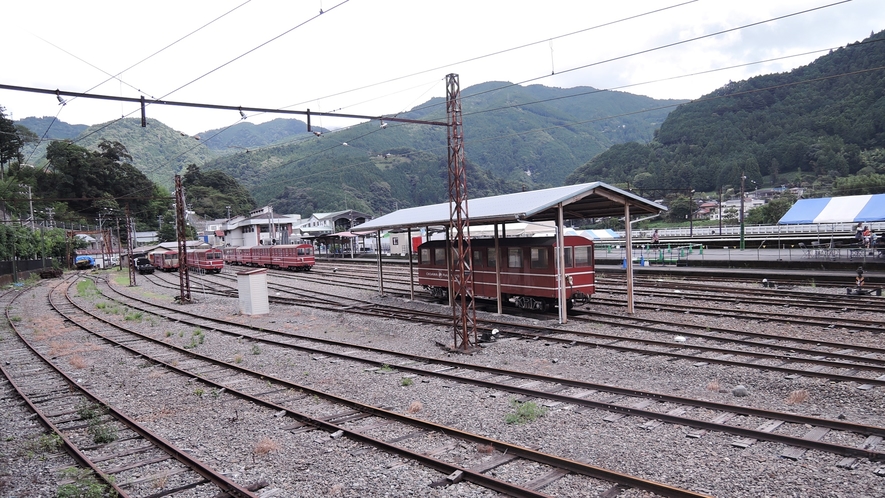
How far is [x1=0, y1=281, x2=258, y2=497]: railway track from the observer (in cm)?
638

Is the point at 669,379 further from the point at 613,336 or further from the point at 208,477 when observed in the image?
the point at 208,477

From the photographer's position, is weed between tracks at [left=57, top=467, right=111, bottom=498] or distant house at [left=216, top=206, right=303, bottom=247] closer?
weed between tracks at [left=57, top=467, right=111, bottom=498]

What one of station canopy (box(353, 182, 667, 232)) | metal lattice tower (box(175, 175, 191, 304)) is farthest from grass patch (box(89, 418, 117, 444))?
metal lattice tower (box(175, 175, 191, 304))

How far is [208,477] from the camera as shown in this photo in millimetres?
6594

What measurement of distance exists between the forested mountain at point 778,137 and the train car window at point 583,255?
7601 cm

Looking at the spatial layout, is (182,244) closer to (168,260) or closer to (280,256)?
(280,256)

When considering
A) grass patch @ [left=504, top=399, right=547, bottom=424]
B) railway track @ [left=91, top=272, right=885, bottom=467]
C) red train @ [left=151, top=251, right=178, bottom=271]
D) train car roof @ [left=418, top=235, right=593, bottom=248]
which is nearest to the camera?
railway track @ [left=91, top=272, right=885, bottom=467]

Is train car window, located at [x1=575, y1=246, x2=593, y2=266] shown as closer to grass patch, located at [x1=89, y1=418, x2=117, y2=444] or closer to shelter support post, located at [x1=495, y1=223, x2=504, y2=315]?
shelter support post, located at [x1=495, y1=223, x2=504, y2=315]

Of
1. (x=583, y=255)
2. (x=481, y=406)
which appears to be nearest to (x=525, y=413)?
(x=481, y=406)

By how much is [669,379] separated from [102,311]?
81.7ft

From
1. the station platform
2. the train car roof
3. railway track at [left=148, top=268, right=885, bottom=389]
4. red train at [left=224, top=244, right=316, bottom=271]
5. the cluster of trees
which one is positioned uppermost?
the cluster of trees

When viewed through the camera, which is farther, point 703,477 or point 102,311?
point 102,311

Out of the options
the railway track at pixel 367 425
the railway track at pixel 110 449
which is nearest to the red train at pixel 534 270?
the railway track at pixel 367 425

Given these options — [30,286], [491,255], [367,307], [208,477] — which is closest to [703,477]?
[208,477]
